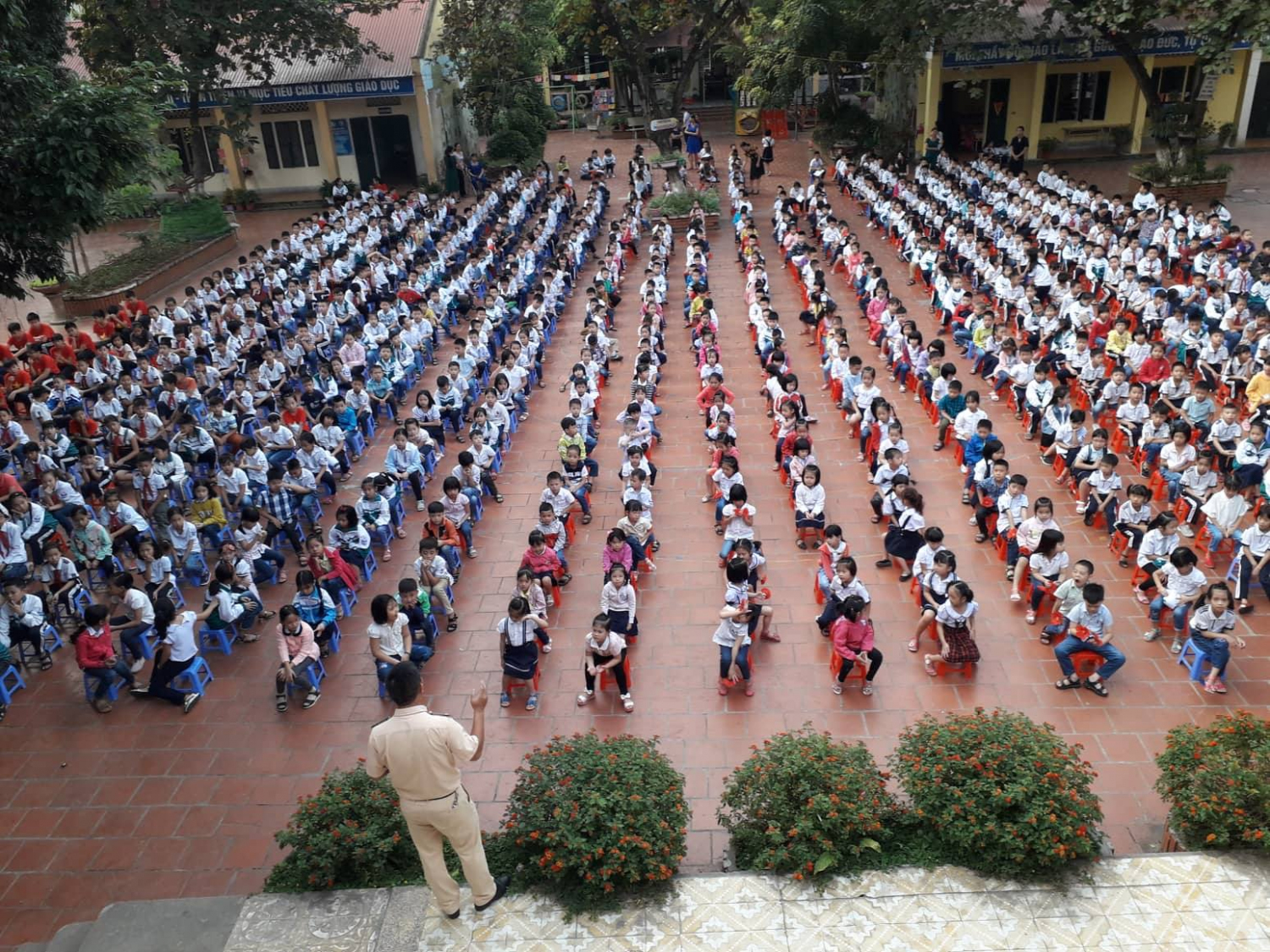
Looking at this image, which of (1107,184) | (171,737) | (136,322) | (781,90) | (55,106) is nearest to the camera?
(171,737)

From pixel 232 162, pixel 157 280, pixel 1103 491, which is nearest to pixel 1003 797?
pixel 1103 491

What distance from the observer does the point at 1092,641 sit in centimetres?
668

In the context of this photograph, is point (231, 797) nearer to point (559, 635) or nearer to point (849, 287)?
point (559, 635)

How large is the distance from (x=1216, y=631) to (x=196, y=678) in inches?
276

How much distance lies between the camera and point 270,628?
8.09m

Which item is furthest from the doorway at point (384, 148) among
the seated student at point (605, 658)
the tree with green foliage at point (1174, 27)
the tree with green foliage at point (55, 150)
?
the seated student at point (605, 658)

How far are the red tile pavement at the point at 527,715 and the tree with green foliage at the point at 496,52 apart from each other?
17.5 metres

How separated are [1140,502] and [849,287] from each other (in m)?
8.59

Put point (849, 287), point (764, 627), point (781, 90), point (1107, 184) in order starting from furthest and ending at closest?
point (781, 90)
point (1107, 184)
point (849, 287)
point (764, 627)

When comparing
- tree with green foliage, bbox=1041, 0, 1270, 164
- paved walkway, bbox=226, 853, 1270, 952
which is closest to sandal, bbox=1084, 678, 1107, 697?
paved walkway, bbox=226, 853, 1270, 952

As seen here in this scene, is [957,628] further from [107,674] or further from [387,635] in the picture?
[107,674]

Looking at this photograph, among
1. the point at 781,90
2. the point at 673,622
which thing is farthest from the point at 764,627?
the point at 781,90

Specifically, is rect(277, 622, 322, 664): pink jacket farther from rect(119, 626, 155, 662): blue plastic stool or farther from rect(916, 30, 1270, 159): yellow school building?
rect(916, 30, 1270, 159): yellow school building

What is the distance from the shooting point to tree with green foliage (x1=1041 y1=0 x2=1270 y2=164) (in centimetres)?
1499
